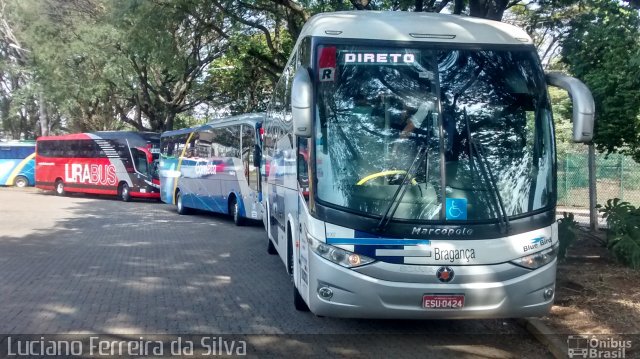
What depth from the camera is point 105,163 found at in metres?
31.3

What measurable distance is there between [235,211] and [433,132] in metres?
13.1

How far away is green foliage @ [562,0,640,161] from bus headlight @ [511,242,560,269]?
135 inches

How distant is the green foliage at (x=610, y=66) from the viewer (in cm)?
946

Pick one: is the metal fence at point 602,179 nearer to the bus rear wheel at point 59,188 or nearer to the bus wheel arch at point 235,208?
the bus wheel arch at point 235,208

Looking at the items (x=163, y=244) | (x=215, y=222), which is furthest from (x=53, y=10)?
(x=163, y=244)

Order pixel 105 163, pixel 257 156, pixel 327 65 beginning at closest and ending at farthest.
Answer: pixel 327 65
pixel 257 156
pixel 105 163

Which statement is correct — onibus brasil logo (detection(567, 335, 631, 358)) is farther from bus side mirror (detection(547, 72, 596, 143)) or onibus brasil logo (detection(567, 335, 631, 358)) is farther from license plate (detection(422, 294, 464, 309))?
bus side mirror (detection(547, 72, 596, 143))

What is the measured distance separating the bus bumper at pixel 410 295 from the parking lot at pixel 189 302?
1.55 ft

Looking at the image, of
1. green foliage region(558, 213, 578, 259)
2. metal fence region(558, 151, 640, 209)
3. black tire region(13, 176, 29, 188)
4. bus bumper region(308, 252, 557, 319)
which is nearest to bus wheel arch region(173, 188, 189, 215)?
metal fence region(558, 151, 640, 209)

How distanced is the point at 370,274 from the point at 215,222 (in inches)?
571

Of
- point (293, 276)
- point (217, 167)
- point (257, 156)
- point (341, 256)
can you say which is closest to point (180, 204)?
point (217, 167)

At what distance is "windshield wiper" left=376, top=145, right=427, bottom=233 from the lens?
611cm

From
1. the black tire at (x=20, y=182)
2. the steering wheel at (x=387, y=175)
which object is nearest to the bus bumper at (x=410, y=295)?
the steering wheel at (x=387, y=175)

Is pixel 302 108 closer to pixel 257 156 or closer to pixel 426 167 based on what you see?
pixel 426 167
